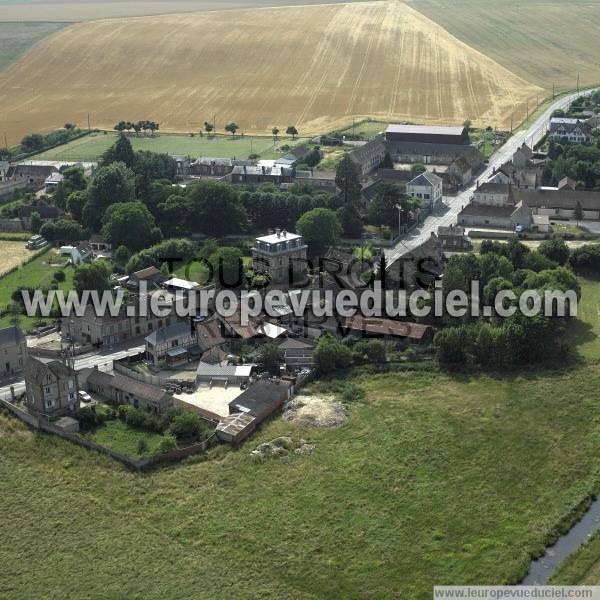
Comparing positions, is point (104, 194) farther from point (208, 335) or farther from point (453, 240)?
point (453, 240)

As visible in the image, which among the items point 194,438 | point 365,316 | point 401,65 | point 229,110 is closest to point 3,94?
point 229,110

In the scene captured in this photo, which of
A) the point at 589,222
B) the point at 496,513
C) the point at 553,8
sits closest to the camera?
the point at 496,513

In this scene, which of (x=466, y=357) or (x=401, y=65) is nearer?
(x=466, y=357)

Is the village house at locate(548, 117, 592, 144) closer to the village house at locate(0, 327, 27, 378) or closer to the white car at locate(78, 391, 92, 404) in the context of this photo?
the village house at locate(0, 327, 27, 378)

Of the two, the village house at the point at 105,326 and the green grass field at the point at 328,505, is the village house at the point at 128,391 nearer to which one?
the green grass field at the point at 328,505

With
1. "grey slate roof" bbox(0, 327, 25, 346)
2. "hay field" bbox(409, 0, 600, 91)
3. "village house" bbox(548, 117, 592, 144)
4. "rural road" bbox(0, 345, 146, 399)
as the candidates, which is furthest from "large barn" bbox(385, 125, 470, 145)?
"grey slate roof" bbox(0, 327, 25, 346)

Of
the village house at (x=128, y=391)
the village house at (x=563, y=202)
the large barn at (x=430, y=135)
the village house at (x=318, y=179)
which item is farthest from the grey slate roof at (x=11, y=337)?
the large barn at (x=430, y=135)

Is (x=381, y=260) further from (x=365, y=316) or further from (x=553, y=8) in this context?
(x=553, y=8)

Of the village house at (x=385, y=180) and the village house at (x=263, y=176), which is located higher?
the village house at (x=263, y=176)
